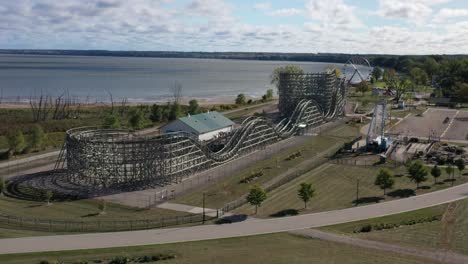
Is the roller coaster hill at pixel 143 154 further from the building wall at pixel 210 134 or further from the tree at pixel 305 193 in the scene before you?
the tree at pixel 305 193

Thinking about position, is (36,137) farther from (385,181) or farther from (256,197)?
(385,181)

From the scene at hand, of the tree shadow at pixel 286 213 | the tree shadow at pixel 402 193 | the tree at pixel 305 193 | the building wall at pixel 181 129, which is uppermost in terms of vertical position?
the building wall at pixel 181 129

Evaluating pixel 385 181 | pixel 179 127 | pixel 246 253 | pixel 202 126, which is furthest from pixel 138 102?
pixel 246 253

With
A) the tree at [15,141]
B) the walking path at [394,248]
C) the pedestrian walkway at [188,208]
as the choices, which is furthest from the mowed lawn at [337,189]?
the tree at [15,141]

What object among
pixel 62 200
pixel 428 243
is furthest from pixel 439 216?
pixel 62 200

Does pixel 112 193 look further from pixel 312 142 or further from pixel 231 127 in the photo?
pixel 312 142

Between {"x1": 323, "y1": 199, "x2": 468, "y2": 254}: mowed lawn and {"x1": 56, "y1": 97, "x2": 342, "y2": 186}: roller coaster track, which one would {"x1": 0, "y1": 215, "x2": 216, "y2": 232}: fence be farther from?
{"x1": 323, "y1": 199, "x2": 468, "y2": 254}: mowed lawn
